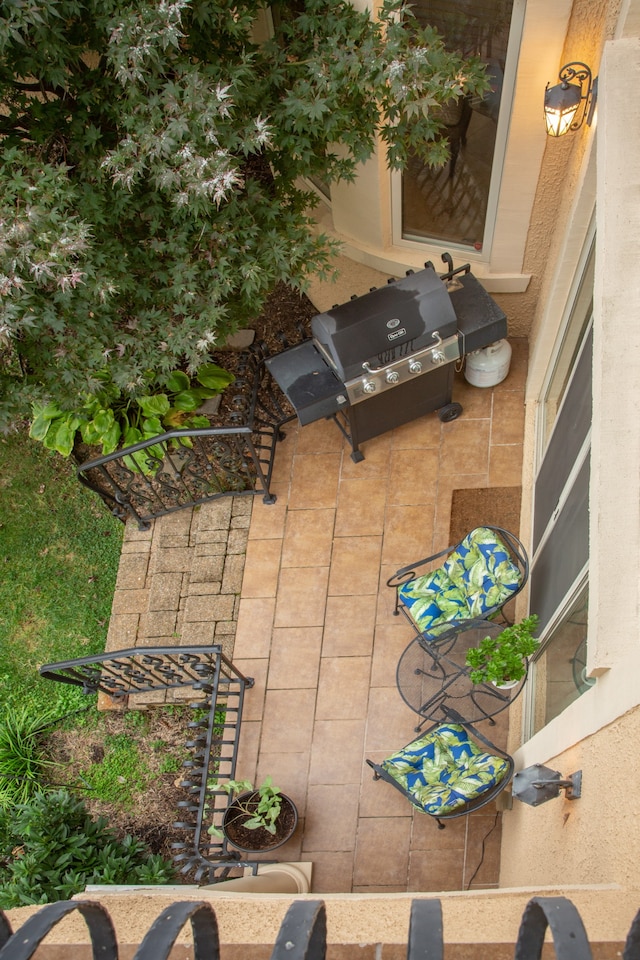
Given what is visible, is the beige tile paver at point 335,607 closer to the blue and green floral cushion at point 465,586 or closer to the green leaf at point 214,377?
the blue and green floral cushion at point 465,586

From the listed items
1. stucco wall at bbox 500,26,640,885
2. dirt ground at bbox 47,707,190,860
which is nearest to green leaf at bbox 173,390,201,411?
dirt ground at bbox 47,707,190,860

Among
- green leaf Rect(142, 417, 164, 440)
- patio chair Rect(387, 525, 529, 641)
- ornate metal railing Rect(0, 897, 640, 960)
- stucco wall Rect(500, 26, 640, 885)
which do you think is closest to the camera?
ornate metal railing Rect(0, 897, 640, 960)

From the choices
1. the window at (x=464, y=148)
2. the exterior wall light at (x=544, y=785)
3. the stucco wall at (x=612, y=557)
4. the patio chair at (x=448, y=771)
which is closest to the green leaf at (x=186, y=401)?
the window at (x=464, y=148)

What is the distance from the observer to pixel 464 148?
212 inches

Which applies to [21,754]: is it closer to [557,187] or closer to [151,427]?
[151,427]

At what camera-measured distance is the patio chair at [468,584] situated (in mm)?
4777

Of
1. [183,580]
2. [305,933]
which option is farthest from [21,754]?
[305,933]

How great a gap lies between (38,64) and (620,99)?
2.87 metres

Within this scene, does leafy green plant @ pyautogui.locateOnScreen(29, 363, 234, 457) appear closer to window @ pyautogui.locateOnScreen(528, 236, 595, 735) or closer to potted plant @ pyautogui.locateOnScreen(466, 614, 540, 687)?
window @ pyautogui.locateOnScreen(528, 236, 595, 735)

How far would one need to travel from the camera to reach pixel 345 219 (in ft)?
20.4

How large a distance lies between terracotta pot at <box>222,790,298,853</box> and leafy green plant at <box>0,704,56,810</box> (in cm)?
192

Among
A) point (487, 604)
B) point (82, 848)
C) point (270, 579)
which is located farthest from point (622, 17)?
point (82, 848)

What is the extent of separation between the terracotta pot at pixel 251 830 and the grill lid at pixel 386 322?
2964mm

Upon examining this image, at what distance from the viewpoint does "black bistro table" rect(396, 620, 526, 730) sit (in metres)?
4.93
